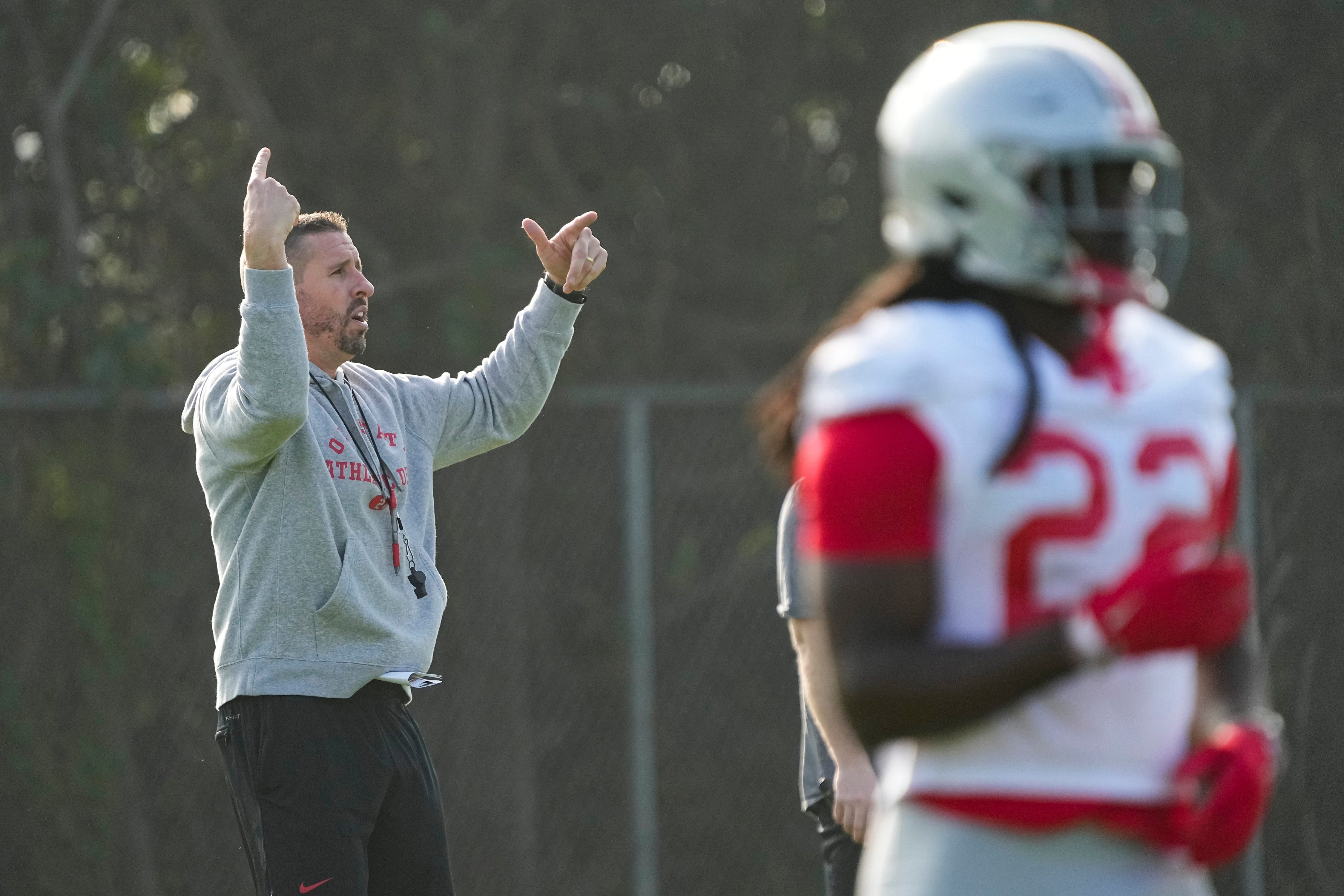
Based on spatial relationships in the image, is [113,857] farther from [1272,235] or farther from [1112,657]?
[1272,235]

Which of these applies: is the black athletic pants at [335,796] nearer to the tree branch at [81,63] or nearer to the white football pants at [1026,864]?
the white football pants at [1026,864]

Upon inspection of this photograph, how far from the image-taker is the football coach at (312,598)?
3371 millimetres

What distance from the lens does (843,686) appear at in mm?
1656

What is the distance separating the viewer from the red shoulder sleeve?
1.61 metres

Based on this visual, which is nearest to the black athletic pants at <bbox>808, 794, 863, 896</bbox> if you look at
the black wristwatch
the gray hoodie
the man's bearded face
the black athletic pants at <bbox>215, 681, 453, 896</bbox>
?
the black athletic pants at <bbox>215, 681, 453, 896</bbox>

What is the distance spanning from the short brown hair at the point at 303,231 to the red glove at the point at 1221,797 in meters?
2.70

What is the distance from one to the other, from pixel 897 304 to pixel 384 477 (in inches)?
85.0

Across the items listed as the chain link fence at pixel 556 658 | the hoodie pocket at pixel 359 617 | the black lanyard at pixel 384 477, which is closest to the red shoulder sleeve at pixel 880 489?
the hoodie pocket at pixel 359 617

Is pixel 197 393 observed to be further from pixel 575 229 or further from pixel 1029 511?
pixel 1029 511

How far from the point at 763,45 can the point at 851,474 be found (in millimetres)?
7577

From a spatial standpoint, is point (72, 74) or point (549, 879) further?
point (72, 74)

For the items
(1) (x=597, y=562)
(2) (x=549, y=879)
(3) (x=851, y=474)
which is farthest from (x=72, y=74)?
(3) (x=851, y=474)

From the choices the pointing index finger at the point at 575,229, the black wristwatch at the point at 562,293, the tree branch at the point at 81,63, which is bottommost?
the black wristwatch at the point at 562,293

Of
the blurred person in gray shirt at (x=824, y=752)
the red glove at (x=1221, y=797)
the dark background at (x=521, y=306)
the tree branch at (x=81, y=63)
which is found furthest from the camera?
the tree branch at (x=81, y=63)
